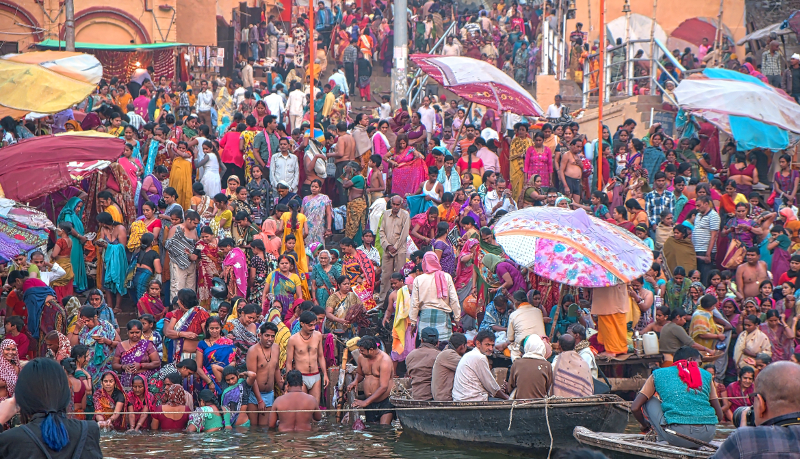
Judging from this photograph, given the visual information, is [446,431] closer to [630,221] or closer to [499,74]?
[630,221]

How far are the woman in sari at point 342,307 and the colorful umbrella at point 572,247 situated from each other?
2.29m

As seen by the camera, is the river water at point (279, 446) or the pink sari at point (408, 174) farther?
the pink sari at point (408, 174)

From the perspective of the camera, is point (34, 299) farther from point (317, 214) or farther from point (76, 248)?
point (317, 214)

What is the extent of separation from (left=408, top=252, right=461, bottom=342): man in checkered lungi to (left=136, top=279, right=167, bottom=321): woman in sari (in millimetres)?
Result: 3379

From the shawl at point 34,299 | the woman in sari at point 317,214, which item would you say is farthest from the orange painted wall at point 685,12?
the shawl at point 34,299

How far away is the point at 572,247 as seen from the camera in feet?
40.0

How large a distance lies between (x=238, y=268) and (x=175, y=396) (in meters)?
2.28

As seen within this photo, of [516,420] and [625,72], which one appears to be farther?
[625,72]

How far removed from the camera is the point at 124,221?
14773mm

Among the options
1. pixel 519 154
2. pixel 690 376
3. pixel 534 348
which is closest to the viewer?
pixel 690 376

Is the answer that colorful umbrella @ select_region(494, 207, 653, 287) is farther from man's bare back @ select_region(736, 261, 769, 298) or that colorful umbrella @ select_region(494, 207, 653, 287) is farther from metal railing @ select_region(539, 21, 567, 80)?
metal railing @ select_region(539, 21, 567, 80)

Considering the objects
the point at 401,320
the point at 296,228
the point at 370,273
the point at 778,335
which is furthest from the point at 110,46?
the point at 778,335

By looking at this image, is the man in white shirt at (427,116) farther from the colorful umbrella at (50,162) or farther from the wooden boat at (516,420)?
the wooden boat at (516,420)

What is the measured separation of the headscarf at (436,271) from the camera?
1309 cm
